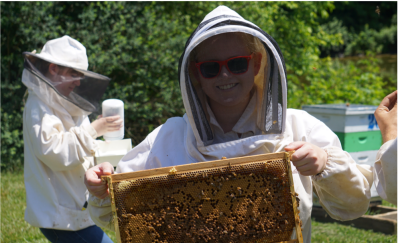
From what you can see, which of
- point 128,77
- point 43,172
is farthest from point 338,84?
point 43,172

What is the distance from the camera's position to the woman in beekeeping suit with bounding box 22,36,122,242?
8.65 ft

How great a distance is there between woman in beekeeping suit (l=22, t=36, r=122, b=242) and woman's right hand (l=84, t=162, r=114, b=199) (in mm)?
1070

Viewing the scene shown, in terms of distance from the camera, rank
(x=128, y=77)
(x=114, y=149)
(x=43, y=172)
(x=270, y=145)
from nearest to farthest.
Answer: (x=270, y=145) < (x=43, y=172) < (x=114, y=149) < (x=128, y=77)

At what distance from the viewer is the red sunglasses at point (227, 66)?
1.71 meters

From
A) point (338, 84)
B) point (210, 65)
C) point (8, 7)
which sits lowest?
point (338, 84)

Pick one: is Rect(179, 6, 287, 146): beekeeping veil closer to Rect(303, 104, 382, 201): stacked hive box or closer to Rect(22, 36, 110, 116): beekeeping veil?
Rect(22, 36, 110, 116): beekeeping veil

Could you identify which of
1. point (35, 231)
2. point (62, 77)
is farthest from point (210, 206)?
point (35, 231)

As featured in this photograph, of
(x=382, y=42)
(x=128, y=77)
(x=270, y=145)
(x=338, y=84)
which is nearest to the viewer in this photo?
(x=270, y=145)

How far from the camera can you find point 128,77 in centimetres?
728

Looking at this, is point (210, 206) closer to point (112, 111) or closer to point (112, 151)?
point (112, 151)

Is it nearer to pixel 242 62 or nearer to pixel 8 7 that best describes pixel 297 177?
pixel 242 62

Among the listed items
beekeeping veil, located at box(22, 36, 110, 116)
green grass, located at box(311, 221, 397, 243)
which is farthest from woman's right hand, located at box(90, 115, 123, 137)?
green grass, located at box(311, 221, 397, 243)

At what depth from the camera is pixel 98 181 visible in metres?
1.59

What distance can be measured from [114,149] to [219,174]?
5.28 ft
